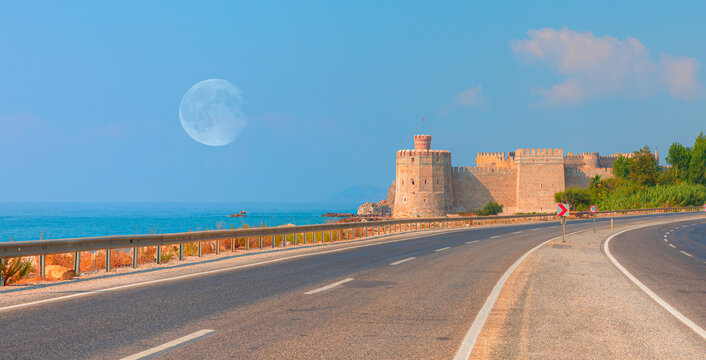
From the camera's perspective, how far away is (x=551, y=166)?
302ft

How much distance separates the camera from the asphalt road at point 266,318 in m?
5.52

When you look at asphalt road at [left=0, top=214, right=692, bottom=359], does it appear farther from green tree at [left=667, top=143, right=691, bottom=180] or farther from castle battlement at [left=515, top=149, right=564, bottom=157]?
green tree at [left=667, top=143, right=691, bottom=180]

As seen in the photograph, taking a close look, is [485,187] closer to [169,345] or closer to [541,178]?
[541,178]

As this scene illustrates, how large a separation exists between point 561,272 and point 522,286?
3053mm

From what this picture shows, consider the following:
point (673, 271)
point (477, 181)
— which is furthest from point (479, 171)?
point (673, 271)

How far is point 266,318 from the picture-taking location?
711 centimetres

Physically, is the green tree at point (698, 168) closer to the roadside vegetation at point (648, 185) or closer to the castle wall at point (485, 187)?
the roadside vegetation at point (648, 185)

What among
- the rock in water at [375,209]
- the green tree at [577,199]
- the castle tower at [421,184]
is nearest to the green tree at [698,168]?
the green tree at [577,199]

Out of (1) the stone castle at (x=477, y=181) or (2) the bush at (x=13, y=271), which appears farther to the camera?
(1) the stone castle at (x=477, y=181)

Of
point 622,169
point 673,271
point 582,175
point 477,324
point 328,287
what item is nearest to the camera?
point 477,324

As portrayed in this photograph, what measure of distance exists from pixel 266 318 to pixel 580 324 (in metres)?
3.91

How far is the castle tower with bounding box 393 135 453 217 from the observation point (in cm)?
8700

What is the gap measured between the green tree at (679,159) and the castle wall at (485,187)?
84.5ft

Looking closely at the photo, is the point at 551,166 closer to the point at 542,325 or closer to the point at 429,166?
the point at 429,166
